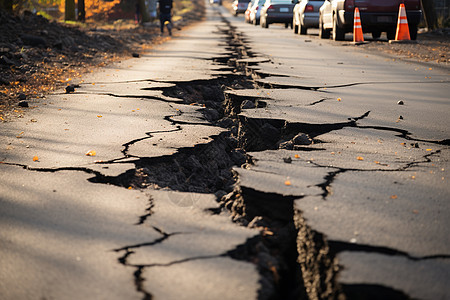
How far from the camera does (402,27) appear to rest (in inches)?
572

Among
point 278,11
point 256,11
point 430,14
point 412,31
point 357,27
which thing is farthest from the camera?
point 256,11

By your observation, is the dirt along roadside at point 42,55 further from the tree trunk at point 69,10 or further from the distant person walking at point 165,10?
the tree trunk at point 69,10

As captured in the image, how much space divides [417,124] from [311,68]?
4.61 meters

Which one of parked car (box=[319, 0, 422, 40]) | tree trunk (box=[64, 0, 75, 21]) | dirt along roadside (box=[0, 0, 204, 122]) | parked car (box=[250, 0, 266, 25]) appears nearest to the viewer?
dirt along roadside (box=[0, 0, 204, 122])

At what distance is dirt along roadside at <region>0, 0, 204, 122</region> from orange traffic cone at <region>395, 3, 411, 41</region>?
6886mm

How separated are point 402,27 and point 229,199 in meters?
12.8

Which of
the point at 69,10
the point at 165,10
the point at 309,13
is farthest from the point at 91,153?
the point at 69,10

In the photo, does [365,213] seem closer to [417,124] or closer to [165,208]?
[165,208]

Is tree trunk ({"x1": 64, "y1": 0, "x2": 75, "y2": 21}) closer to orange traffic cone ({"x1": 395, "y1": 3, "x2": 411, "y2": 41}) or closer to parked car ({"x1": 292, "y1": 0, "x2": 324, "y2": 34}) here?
parked car ({"x1": 292, "y1": 0, "x2": 324, "y2": 34})

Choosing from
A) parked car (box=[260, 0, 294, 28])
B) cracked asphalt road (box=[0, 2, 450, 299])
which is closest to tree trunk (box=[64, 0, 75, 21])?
parked car (box=[260, 0, 294, 28])

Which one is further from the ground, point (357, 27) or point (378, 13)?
point (378, 13)

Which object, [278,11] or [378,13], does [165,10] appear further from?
[378,13]

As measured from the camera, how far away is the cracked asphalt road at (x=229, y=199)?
2.20 meters

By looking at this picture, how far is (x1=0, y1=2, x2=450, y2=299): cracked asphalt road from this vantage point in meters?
2.20
